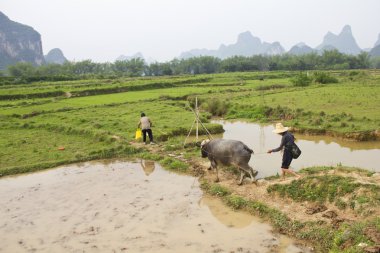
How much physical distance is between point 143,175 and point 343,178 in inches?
271

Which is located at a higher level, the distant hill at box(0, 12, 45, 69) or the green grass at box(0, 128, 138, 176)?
the distant hill at box(0, 12, 45, 69)

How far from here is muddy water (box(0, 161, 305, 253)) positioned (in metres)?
7.92

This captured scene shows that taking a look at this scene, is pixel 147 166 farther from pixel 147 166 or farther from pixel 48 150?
pixel 48 150

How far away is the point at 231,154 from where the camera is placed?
10.9 m

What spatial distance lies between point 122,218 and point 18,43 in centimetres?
17646

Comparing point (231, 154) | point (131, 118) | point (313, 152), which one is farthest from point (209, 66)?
point (231, 154)

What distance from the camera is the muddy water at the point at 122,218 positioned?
792 centimetres

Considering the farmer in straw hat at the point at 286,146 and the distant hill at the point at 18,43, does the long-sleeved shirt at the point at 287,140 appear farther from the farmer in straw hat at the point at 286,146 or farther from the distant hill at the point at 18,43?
the distant hill at the point at 18,43

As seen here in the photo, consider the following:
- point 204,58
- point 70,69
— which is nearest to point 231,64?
point 204,58

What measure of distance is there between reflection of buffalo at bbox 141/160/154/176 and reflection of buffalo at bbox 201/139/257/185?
2.54m

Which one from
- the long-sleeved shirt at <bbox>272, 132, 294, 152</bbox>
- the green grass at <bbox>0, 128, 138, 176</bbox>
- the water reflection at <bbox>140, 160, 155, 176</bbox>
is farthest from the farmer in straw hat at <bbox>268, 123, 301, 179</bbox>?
the green grass at <bbox>0, 128, 138, 176</bbox>

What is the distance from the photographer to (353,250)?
254 inches

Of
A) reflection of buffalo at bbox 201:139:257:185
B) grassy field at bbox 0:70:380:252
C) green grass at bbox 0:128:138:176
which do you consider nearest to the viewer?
grassy field at bbox 0:70:380:252

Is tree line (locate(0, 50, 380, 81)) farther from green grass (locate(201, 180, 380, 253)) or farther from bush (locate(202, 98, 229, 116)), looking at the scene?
green grass (locate(201, 180, 380, 253))
